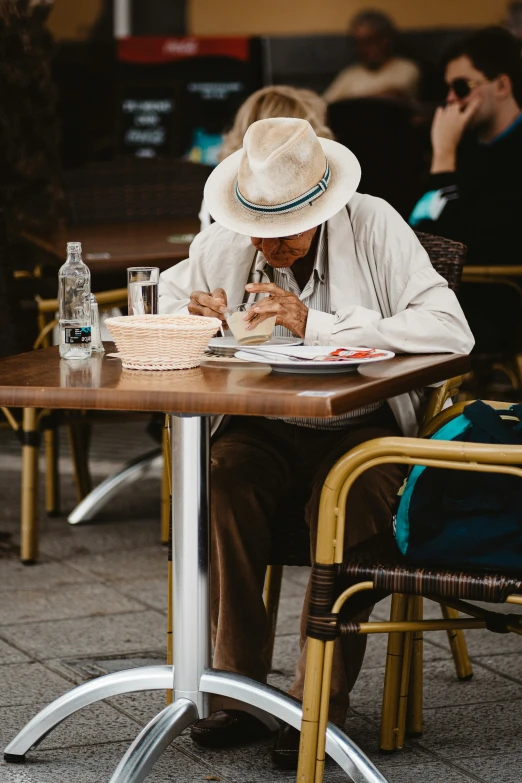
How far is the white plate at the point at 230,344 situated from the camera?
9.16 ft

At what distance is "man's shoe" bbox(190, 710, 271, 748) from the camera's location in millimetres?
2939

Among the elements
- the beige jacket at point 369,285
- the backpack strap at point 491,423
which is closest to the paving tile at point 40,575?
the beige jacket at point 369,285

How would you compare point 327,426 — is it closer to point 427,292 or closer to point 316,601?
point 427,292

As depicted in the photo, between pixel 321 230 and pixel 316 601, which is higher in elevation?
pixel 321 230

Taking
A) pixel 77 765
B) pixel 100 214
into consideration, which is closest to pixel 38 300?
pixel 100 214

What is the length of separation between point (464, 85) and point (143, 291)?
2.50m

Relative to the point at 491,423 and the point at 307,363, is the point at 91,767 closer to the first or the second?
the point at 307,363

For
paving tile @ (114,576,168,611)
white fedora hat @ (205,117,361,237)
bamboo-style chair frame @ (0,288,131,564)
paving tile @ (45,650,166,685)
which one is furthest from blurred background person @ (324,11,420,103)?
white fedora hat @ (205,117,361,237)

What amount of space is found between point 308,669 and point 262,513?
0.52 metres

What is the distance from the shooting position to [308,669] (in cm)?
247

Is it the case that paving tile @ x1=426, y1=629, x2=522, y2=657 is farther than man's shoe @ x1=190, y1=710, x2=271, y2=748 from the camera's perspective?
Yes

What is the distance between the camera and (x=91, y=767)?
2.83 metres

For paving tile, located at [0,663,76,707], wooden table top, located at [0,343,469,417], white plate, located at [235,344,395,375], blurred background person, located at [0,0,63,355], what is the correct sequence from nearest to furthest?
wooden table top, located at [0,343,469,417] → white plate, located at [235,344,395,375] → paving tile, located at [0,663,76,707] → blurred background person, located at [0,0,63,355]

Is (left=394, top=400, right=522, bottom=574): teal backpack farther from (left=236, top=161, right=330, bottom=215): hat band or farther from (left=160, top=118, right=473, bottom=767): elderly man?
(left=236, top=161, right=330, bottom=215): hat band
